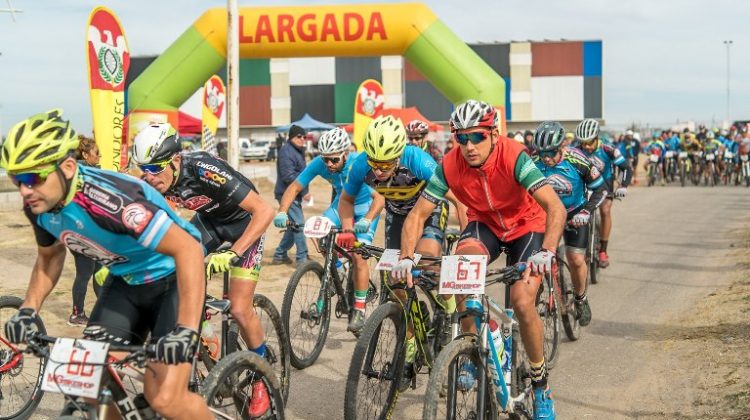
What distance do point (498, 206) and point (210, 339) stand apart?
2.01 m

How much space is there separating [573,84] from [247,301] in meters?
58.7

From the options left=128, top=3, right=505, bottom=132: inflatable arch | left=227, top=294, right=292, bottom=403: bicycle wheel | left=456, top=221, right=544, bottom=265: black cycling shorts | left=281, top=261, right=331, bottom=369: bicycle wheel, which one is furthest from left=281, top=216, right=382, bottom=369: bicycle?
left=128, top=3, right=505, bottom=132: inflatable arch

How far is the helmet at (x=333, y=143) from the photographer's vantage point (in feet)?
25.0

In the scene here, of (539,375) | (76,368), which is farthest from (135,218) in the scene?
(539,375)

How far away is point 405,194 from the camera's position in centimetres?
713

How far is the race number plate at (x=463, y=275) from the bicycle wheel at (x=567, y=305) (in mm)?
3544

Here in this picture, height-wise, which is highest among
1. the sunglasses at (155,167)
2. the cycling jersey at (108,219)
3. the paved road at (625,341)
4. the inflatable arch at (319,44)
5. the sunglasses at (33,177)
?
the inflatable arch at (319,44)

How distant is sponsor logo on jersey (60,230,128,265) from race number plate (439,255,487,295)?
1.75 metres

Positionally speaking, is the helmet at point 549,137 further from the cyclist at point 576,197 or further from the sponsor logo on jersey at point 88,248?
the sponsor logo on jersey at point 88,248

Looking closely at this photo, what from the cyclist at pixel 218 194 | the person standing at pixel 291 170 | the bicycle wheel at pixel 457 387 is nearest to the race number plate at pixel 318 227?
the cyclist at pixel 218 194

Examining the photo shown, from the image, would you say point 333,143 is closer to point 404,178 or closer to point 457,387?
point 404,178

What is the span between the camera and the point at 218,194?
5.59 meters

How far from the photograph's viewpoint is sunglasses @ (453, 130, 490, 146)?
5.21m

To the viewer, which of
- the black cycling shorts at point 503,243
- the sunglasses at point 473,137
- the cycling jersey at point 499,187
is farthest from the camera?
the black cycling shorts at point 503,243
